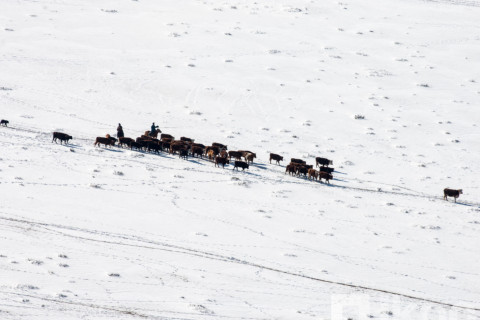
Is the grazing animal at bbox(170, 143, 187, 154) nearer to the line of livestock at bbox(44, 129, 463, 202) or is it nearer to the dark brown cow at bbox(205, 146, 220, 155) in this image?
the line of livestock at bbox(44, 129, 463, 202)

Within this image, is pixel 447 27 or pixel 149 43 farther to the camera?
pixel 447 27

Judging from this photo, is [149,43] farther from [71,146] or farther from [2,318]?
[2,318]

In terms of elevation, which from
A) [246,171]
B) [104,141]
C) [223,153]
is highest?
[223,153]

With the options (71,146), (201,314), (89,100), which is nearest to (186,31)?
(89,100)

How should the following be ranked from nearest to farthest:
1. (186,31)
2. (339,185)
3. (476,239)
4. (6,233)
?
(6,233)
(476,239)
(339,185)
(186,31)

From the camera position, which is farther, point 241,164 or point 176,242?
point 241,164

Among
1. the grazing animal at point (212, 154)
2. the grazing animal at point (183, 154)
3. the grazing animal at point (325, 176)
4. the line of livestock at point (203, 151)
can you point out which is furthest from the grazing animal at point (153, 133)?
the grazing animal at point (325, 176)

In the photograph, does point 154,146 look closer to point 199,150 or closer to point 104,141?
point 199,150

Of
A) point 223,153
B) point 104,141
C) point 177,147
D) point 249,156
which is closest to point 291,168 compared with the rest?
point 249,156
